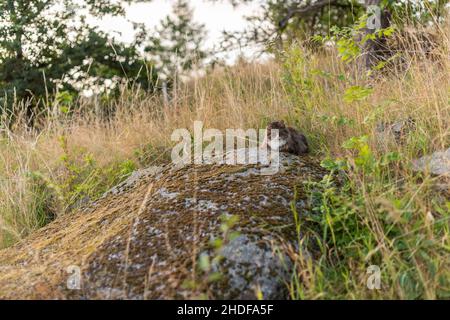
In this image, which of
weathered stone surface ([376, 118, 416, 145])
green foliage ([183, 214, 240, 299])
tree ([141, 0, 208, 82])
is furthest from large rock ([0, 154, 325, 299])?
tree ([141, 0, 208, 82])

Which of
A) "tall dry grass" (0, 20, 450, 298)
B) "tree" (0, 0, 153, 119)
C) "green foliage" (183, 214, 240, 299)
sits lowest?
"green foliage" (183, 214, 240, 299)

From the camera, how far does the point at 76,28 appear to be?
8828mm

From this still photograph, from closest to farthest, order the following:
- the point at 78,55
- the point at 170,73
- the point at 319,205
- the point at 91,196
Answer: the point at 319,205 → the point at 91,196 → the point at 170,73 → the point at 78,55

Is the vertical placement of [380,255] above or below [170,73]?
below

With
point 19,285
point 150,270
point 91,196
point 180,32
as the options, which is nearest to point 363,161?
point 150,270

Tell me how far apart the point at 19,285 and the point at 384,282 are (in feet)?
5.47

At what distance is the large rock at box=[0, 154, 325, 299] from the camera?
219cm

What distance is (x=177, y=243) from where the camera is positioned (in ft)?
7.91

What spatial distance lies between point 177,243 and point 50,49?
7.18 metres

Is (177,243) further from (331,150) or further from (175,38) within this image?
(175,38)

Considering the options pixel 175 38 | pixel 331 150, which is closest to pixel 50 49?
pixel 175 38

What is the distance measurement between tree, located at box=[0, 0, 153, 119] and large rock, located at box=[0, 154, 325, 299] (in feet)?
18.9

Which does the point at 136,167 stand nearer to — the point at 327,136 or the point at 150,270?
the point at 327,136

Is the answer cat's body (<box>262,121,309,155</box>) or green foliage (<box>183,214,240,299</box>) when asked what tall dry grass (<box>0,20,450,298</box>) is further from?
green foliage (<box>183,214,240,299</box>)
